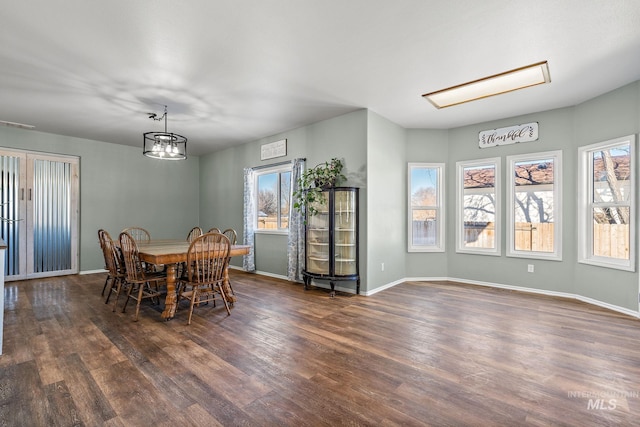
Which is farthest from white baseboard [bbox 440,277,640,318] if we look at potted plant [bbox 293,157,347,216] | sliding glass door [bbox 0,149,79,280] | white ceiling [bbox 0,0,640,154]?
sliding glass door [bbox 0,149,79,280]

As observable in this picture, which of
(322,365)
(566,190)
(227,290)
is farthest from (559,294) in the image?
(227,290)

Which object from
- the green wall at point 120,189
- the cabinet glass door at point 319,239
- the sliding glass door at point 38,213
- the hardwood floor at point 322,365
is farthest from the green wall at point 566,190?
the sliding glass door at point 38,213

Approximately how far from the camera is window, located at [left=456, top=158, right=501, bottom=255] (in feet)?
16.4

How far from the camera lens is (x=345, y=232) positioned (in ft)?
14.9

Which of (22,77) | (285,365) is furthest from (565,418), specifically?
(22,77)

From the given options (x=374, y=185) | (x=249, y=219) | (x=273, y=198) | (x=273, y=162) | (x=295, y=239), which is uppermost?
(x=273, y=162)

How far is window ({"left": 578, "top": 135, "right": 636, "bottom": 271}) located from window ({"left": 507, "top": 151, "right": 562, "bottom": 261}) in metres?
0.29

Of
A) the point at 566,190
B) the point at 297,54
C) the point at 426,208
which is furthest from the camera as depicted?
the point at 426,208

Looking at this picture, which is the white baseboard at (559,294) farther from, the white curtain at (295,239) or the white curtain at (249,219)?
the white curtain at (249,219)

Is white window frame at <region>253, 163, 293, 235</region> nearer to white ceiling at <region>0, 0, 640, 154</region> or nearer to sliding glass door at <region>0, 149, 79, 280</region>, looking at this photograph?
white ceiling at <region>0, 0, 640, 154</region>

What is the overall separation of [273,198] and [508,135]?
4.16 meters

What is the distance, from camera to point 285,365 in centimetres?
236

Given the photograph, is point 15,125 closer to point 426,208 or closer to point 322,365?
point 322,365

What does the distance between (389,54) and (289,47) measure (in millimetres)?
958
